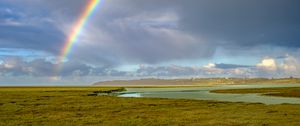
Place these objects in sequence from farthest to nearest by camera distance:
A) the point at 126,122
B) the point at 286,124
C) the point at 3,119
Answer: the point at 3,119
the point at 126,122
the point at 286,124

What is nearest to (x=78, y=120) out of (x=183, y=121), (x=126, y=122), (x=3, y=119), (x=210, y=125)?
(x=126, y=122)

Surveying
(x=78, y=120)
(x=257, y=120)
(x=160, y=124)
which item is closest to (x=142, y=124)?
(x=160, y=124)

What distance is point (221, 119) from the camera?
3412cm

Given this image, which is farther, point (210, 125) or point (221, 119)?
point (221, 119)

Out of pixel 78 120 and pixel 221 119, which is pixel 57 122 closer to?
pixel 78 120

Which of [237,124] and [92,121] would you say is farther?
[92,121]

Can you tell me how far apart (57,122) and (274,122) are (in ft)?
62.7

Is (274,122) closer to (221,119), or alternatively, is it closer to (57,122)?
(221,119)

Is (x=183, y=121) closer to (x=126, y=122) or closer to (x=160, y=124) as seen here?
(x=160, y=124)

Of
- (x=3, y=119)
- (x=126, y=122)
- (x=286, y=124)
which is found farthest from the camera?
(x=3, y=119)

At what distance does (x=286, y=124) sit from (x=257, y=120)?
346 cm

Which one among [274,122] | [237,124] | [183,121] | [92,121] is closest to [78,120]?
[92,121]

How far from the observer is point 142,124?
3108cm

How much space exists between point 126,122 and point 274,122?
12.8 m
